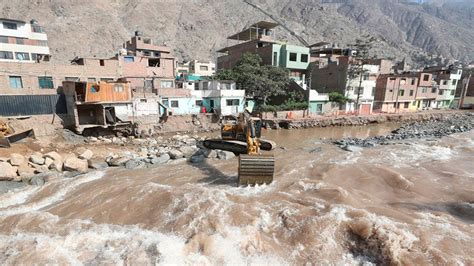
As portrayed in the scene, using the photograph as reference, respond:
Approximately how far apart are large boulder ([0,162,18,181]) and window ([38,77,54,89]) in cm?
1176

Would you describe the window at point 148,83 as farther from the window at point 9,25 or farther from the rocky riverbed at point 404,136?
the window at point 9,25

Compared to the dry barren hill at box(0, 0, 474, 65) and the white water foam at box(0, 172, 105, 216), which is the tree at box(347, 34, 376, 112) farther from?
the dry barren hill at box(0, 0, 474, 65)

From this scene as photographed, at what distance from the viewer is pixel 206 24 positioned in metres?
111

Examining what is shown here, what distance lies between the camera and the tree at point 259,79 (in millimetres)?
33156

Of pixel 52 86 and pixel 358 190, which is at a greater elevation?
pixel 52 86

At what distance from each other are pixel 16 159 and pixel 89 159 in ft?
12.0

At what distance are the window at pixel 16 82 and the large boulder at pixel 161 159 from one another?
49.8 feet

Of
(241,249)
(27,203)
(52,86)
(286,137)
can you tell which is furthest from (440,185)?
(52,86)

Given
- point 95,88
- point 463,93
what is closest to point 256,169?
point 95,88

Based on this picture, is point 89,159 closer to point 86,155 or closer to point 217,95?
point 86,155

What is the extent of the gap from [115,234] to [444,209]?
1275 cm

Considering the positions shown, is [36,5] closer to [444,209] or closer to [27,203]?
[27,203]

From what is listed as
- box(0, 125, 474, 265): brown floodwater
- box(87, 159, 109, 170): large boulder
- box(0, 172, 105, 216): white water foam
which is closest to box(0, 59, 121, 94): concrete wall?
box(87, 159, 109, 170): large boulder

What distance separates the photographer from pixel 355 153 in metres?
19.2
